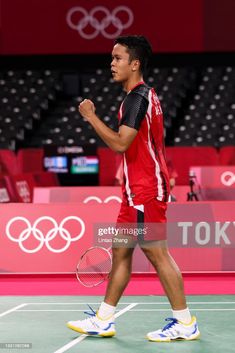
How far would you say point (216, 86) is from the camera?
23.5m

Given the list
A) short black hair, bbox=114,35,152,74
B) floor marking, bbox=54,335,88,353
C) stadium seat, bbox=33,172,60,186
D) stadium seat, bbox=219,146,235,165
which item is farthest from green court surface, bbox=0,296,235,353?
stadium seat, bbox=219,146,235,165

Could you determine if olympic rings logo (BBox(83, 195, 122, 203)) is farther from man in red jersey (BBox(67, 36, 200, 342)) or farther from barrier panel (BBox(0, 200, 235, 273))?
man in red jersey (BBox(67, 36, 200, 342))

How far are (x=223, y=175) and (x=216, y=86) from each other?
10.1m

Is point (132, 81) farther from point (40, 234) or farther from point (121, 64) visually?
point (40, 234)

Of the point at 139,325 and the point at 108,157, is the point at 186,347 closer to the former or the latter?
the point at 139,325

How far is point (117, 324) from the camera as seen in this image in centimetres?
560

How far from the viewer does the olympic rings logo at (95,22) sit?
2288 centimetres

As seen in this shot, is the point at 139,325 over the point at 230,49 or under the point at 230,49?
under

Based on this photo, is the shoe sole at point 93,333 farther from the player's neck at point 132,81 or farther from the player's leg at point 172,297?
the player's neck at point 132,81

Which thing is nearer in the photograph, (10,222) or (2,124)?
(10,222)

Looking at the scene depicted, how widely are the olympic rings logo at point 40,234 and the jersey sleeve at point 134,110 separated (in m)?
3.67

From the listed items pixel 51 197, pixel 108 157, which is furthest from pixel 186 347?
pixel 108 157

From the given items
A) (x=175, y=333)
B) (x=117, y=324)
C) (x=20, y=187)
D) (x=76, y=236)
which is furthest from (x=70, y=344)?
(x=20, y=187)

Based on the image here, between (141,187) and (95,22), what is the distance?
18.5 meters
